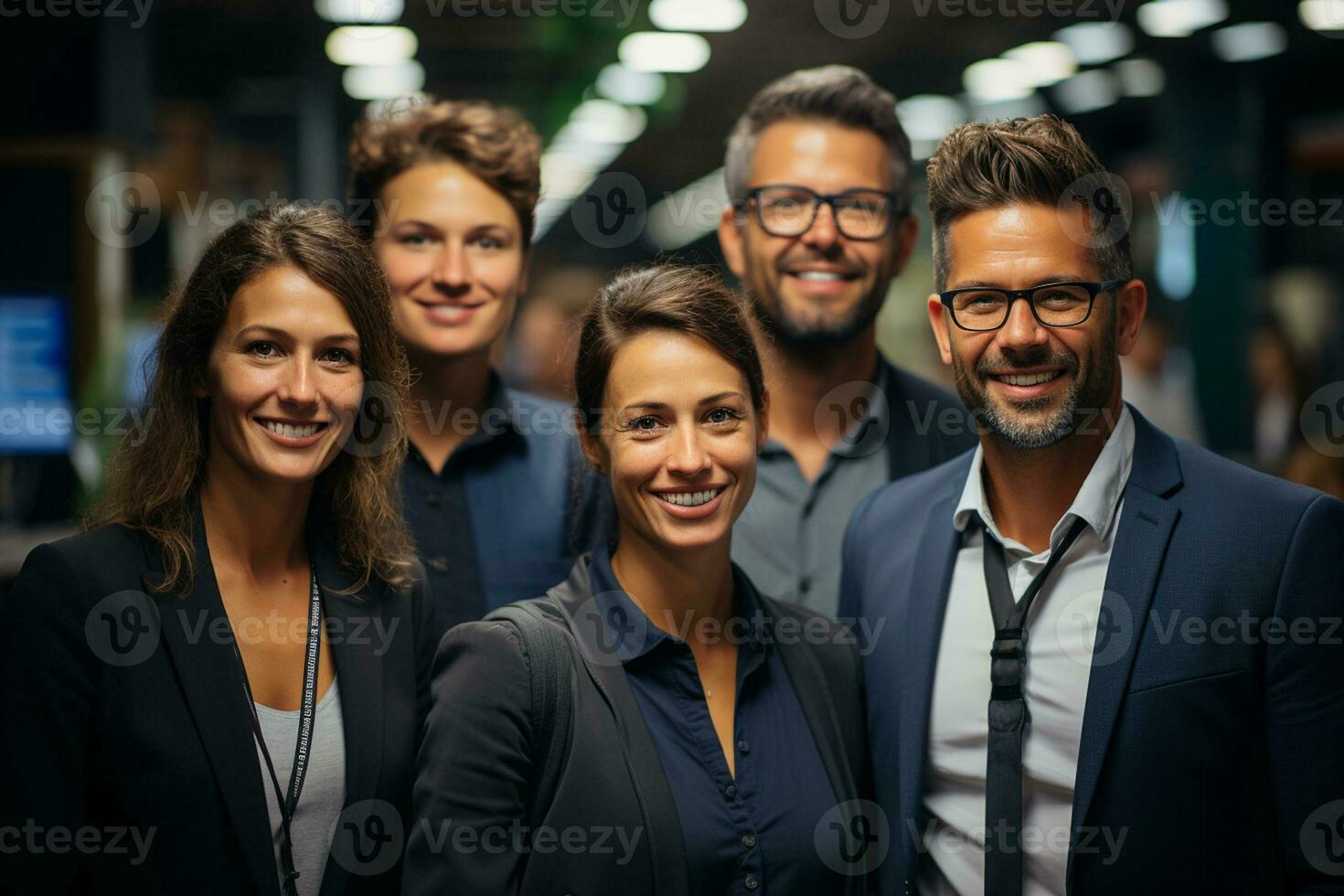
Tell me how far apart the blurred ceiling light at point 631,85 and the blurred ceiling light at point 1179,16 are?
3.30 metres

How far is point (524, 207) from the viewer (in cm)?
286

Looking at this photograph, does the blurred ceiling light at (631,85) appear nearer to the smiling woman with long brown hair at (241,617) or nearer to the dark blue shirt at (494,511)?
the dark blue shirt at (494,511)

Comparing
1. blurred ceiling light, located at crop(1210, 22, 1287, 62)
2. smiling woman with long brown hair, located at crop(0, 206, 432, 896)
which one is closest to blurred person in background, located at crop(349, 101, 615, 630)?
smiling woman with long brown hair, located at crop(0, 206, 432, 896)

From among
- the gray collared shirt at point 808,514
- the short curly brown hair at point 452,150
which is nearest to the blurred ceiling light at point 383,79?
the short curly brown hair at point 452,150

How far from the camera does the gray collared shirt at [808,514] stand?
2715 mm

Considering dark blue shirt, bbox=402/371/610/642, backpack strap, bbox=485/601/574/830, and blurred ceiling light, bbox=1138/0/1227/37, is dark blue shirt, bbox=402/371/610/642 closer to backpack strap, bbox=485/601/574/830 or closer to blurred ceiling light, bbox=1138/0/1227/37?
backpack strap, bbox=485/601/574/830

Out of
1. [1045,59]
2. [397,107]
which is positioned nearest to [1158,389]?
[1045,59]

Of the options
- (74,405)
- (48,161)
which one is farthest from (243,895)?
(48,161)

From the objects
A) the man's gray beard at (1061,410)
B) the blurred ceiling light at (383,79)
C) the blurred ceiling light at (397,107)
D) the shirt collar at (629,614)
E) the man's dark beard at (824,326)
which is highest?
the blurred ceiling light at (383,79)

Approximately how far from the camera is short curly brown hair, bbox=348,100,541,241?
2.78m

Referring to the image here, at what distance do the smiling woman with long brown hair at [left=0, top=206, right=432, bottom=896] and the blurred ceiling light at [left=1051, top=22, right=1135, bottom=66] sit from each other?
279 inches

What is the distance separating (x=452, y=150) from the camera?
2775mm

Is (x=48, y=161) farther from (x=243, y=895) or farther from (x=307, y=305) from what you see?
(x=243, y=895)

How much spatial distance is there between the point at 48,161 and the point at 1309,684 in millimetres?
5965
